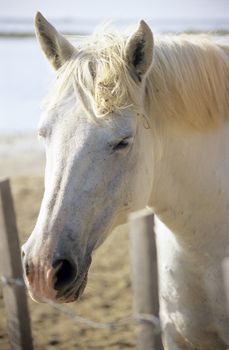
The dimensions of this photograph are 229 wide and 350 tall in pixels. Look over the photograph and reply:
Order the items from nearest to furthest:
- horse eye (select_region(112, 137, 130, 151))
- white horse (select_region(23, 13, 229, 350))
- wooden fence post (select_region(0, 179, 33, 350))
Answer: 1. white horse (select_region(23, 13, 229, 350))
2. horse eye (select_region(112, 137, 130, 151))
3. wooden fence post (select_region(0, 179, 33, 350))

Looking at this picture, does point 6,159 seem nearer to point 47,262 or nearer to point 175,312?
point 175,312

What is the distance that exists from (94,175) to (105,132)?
7.2 inches

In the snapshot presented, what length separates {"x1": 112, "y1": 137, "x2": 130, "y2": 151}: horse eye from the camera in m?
2.37

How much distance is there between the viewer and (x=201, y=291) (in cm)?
288

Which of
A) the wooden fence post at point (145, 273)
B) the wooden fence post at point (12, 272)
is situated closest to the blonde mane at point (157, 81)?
the wooden fence post at point (145, 273)

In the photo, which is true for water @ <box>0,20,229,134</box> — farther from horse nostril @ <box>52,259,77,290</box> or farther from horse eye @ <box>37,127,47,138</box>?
horse nostril @ <box>52,259,77,290</box>

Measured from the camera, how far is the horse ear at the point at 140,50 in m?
2.41

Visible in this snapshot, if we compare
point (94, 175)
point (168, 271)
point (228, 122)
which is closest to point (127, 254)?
point (168, 271)

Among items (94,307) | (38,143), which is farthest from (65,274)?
(38,143)

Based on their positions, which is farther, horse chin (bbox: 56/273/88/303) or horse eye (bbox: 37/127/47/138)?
horse eye (bbox: 37/127/47/138)

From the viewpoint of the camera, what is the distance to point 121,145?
7.86 ft

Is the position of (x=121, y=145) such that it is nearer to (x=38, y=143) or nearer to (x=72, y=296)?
(x=72, y=296)

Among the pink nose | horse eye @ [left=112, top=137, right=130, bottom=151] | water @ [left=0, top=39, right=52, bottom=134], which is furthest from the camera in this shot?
water @ [left=0, top=39, right=52, bottom=134]

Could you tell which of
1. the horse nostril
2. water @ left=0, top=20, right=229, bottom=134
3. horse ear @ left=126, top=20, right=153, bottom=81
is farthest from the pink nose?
water @ left=0, top=20, right=229, bottom=134
